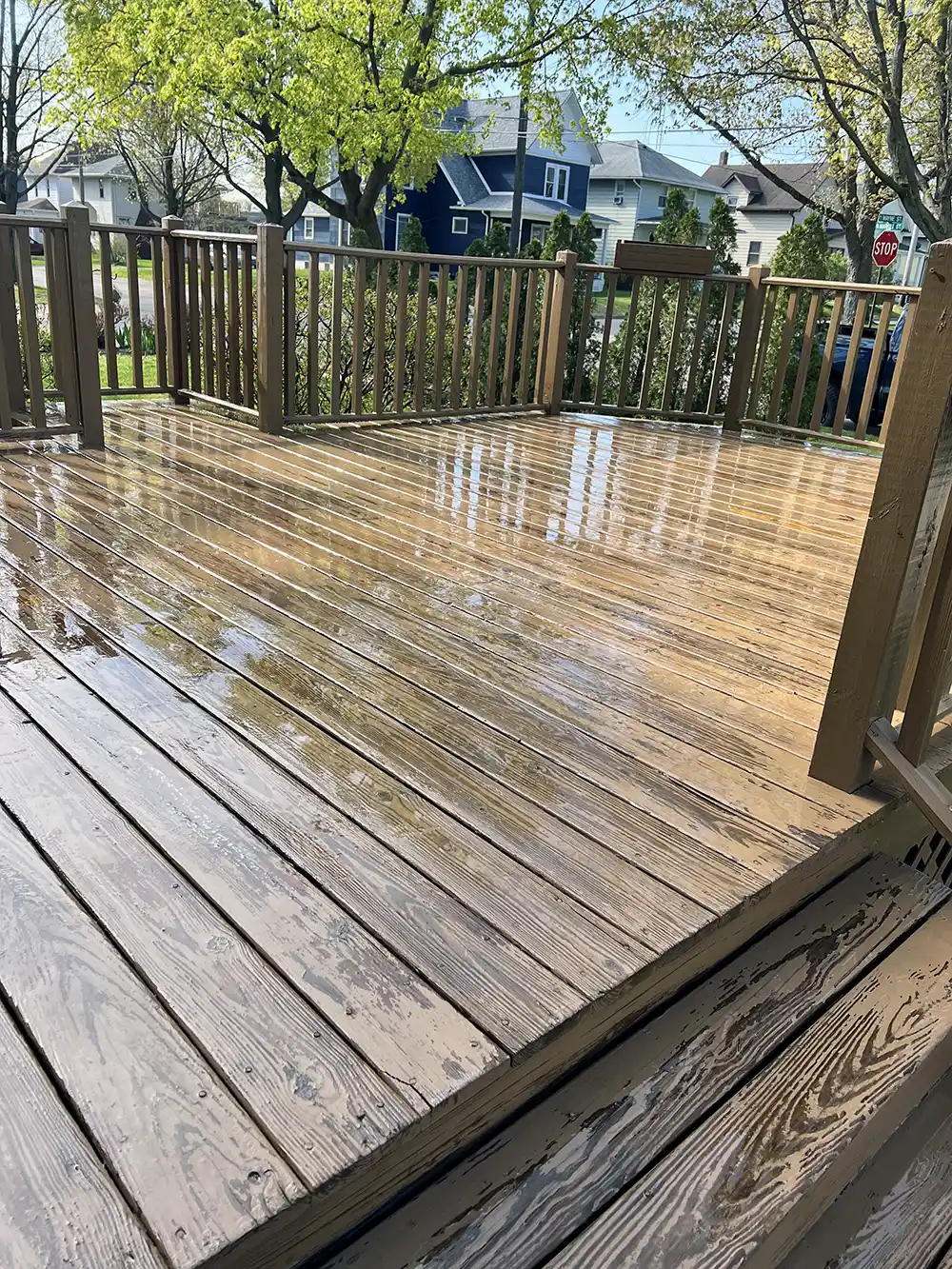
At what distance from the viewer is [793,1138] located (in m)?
1.26

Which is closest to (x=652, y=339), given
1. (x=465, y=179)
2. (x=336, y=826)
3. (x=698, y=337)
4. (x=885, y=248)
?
(x=698, y=337)

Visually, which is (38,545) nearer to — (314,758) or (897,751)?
(314,758)

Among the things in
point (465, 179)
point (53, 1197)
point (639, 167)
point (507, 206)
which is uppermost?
point (639, 167)

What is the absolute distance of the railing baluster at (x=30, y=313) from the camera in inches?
144

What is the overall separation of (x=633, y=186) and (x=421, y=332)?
1327 inches

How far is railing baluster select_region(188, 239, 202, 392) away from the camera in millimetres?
4852

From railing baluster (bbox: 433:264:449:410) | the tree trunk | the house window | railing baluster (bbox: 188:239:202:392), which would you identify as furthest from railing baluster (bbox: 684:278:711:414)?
the house window

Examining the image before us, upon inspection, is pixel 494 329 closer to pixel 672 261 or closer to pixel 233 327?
pixel 672 261

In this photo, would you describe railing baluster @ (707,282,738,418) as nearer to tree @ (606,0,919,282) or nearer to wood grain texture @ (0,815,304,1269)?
wood grain texture @ (0,815,304,1269)

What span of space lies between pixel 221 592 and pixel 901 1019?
184cm

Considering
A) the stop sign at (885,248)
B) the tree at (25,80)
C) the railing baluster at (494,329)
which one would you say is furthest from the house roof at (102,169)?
the railing baluster at (494,329)

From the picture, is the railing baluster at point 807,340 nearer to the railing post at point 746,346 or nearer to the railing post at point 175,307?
the railing post at point 746,346

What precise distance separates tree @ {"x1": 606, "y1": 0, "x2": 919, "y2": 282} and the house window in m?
18.0

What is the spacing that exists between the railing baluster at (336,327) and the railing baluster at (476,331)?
759mm
